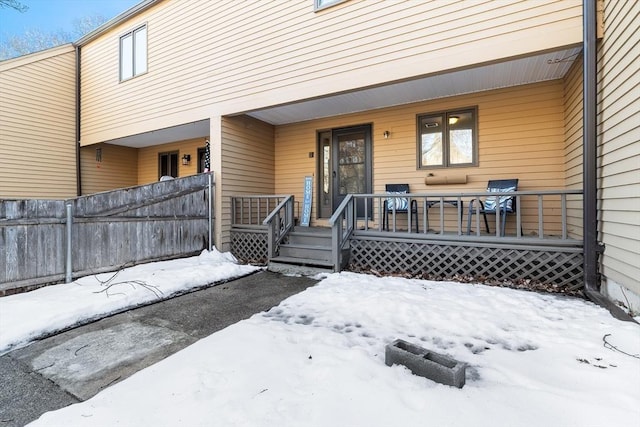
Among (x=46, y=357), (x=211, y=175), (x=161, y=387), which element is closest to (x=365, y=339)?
(x=161, y=387)

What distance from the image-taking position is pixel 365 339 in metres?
2.62

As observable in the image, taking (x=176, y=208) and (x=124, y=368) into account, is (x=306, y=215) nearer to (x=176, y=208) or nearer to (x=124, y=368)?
(x=176, y=208)

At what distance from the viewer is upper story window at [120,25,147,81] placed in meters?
7.81

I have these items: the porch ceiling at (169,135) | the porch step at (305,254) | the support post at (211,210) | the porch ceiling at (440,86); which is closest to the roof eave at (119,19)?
the porch ceiling at (169,135)

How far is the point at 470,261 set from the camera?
14.8 ft

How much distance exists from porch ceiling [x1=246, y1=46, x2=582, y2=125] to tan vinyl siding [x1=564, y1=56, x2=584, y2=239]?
0.24 m

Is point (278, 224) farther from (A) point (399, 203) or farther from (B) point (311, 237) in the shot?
(A) point (399, 203)

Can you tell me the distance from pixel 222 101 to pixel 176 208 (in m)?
2.36

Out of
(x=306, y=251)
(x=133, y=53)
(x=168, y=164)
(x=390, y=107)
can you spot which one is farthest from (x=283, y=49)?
(x=168, y=164)

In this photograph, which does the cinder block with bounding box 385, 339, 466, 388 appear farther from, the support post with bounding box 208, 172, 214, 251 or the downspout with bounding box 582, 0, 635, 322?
the support post with bounding box 208, 172, 214, 251

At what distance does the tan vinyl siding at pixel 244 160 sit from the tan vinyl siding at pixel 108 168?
5.46 m

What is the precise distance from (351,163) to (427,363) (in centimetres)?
536

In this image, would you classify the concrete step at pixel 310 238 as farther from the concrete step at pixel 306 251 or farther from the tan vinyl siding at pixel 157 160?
the tan vinyl siding at pixel 157 160

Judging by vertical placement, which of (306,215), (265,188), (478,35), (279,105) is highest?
(478,35)
